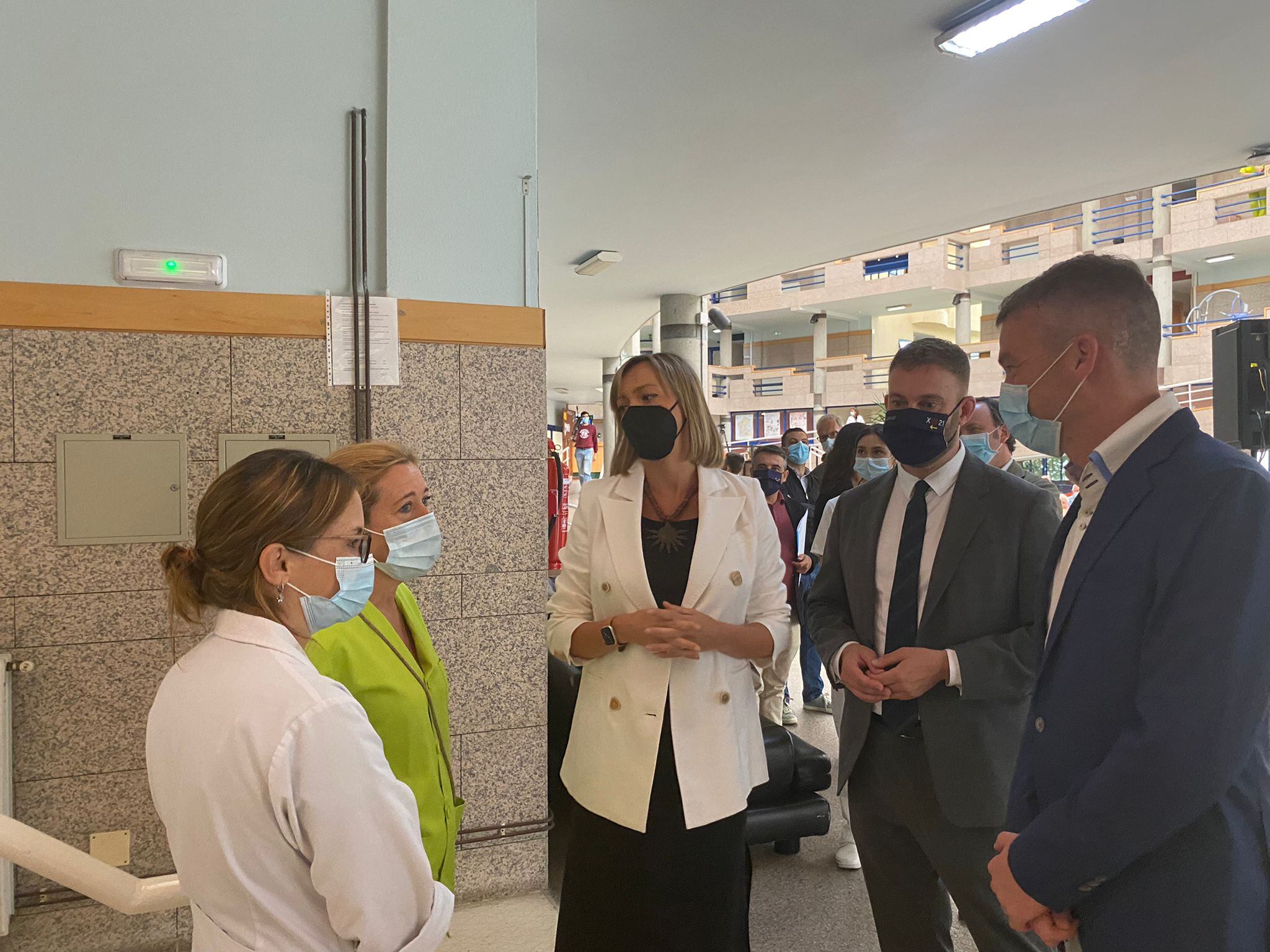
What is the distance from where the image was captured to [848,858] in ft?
11.2

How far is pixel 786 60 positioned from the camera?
14.0 feet

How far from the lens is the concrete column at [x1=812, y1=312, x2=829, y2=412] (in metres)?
29.7

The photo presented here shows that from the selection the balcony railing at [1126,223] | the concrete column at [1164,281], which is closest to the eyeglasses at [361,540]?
the concrete column at [1164,281]

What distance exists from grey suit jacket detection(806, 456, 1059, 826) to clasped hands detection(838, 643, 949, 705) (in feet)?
0.18

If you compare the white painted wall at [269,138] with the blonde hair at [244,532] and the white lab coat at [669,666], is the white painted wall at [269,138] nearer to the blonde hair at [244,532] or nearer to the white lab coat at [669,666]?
the white lab coat at [669,666]

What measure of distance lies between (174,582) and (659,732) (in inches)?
43.8

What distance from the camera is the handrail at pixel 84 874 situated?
1228 millimetres

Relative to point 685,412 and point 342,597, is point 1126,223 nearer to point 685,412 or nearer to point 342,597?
point 685,412

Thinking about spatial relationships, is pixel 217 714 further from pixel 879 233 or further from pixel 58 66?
pixel 879 233

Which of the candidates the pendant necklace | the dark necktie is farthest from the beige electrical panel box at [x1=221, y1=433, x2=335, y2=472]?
the dark necktie

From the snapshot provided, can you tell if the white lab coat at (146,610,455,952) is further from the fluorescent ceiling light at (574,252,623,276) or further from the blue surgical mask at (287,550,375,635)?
the fluorescent ceiling light at (574,252,623,276)

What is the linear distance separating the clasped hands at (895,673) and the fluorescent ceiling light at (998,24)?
3031mm

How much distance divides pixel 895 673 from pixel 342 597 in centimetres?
115

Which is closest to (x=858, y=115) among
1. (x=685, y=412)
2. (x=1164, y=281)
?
(x=685, y=412)
